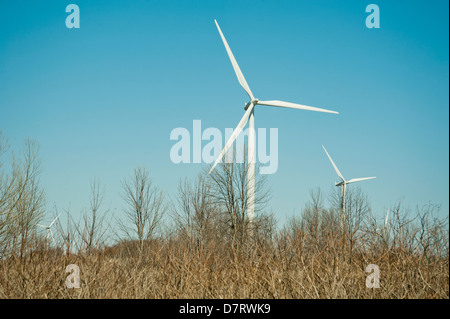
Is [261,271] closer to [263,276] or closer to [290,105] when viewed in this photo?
[263,276]

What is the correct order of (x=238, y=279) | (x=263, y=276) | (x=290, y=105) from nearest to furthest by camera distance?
(x=238, y=279)
(x=263, y=276)
(x=290, y=105)

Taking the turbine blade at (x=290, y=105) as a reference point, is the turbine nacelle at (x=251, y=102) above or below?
above

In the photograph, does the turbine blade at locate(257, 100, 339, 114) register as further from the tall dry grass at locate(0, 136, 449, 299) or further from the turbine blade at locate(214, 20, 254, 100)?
the tall dry grass at locate(0, 136, 449, 299)

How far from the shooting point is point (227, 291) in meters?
9.84

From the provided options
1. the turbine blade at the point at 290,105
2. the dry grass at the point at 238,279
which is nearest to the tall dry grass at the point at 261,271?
the dry grass at the point at 238,279

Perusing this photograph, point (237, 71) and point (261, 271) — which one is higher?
point (237, 71)

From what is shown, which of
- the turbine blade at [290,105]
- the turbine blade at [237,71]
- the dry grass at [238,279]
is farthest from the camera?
the turbine blade at [290,105]

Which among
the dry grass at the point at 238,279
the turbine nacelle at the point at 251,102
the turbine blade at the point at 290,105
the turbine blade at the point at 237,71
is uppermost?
the turbine blade at the point at 237,71

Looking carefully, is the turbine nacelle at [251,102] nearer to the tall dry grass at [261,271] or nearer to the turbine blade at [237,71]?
the turbine blade at [237,71]

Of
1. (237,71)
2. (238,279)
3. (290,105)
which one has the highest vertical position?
(237,71)

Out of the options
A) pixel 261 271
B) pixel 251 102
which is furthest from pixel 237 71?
pixel 261 271
